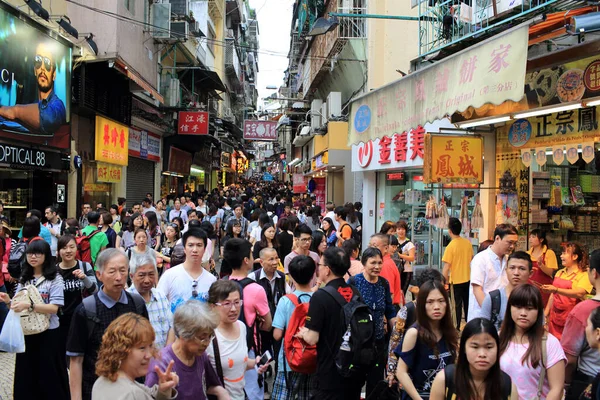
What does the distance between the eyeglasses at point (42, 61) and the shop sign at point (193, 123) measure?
1112cm

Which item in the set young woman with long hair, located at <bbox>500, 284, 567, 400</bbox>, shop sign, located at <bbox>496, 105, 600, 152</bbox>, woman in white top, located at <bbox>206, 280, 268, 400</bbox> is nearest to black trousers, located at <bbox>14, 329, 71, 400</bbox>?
woman in white top, located at <bbox>206, 280, 268, 400</bbox>

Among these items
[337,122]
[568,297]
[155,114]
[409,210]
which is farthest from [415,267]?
[155,114]

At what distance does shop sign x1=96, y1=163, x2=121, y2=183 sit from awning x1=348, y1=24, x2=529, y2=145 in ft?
35.5

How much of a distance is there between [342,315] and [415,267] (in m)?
8.78

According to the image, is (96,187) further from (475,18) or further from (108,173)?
(475,18)

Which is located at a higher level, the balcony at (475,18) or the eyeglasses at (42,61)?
the eyeglasses at (42,61)

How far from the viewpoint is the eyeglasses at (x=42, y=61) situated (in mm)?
12159

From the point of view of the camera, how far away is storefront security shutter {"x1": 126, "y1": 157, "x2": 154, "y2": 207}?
67.7ft

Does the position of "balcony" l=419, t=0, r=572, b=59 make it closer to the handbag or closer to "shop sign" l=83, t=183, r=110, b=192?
the handbag

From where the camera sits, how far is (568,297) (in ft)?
17.8

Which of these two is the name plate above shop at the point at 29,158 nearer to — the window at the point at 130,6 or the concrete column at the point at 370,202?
the window at the point at 130,6

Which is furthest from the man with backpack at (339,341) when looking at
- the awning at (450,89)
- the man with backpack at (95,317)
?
the awning at (450,89)

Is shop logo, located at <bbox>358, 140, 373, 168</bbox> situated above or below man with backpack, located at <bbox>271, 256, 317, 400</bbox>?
above

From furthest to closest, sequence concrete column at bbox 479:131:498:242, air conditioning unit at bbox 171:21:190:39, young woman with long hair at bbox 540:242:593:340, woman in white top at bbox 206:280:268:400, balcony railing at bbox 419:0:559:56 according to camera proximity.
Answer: air conditioning unit at bbox 171:21:190:39
concrete column at bbox 479:131:498:242
balcony railing at bbox 419:0:559:56
young woman with long hair at bbox 540:242:593:340
woman in white top at bbox 206:280:268:400
